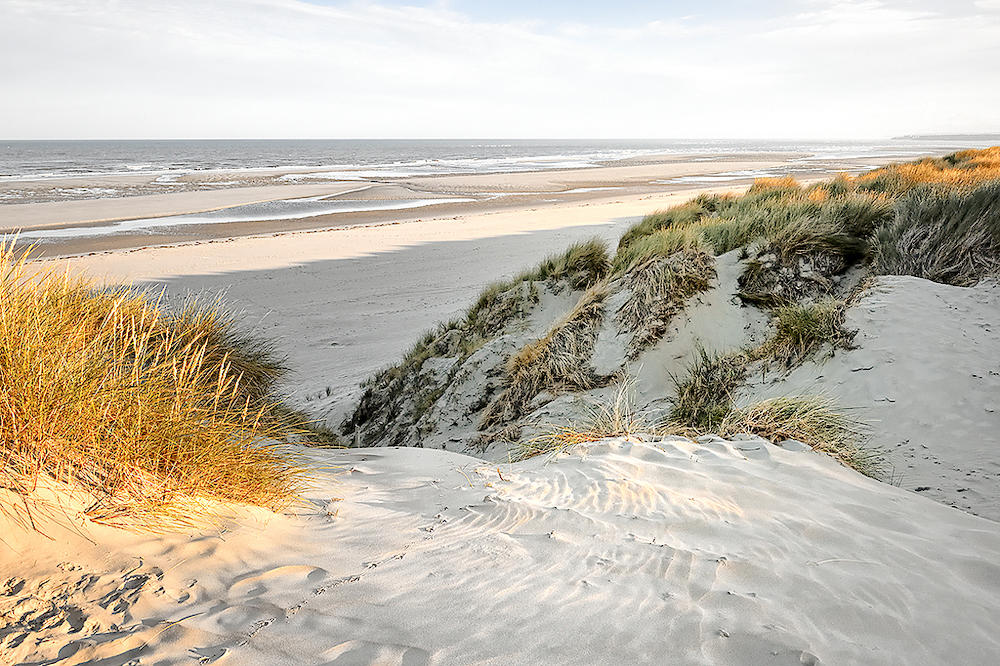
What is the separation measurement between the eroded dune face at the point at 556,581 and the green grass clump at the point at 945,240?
433 cm

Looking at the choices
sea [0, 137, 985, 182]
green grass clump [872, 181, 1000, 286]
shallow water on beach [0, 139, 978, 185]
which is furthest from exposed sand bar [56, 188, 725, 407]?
sea [0, 137, 985, 182]

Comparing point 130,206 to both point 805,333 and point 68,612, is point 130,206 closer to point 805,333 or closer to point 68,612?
point 805,333

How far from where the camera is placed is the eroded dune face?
6.55 feet

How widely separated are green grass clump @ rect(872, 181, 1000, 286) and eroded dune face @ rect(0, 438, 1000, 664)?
4.33 metres

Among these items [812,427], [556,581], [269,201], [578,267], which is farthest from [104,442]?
[269,201]

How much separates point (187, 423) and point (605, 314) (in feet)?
15.9

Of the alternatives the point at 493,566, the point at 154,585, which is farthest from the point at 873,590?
the point at 154,585

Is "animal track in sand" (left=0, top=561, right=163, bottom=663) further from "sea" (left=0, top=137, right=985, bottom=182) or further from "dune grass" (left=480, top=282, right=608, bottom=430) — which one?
"sea" (left=0, top=137, right=985, bottom=182)

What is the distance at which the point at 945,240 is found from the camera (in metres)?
6.86

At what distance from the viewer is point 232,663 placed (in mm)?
1883

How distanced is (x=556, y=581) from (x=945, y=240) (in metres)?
6.78

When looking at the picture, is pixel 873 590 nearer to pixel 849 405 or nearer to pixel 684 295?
pixel 849 405

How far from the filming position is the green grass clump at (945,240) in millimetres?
6582

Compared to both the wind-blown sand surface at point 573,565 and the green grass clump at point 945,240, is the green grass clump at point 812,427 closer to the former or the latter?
the wind-blown sand surface at point 573,565
